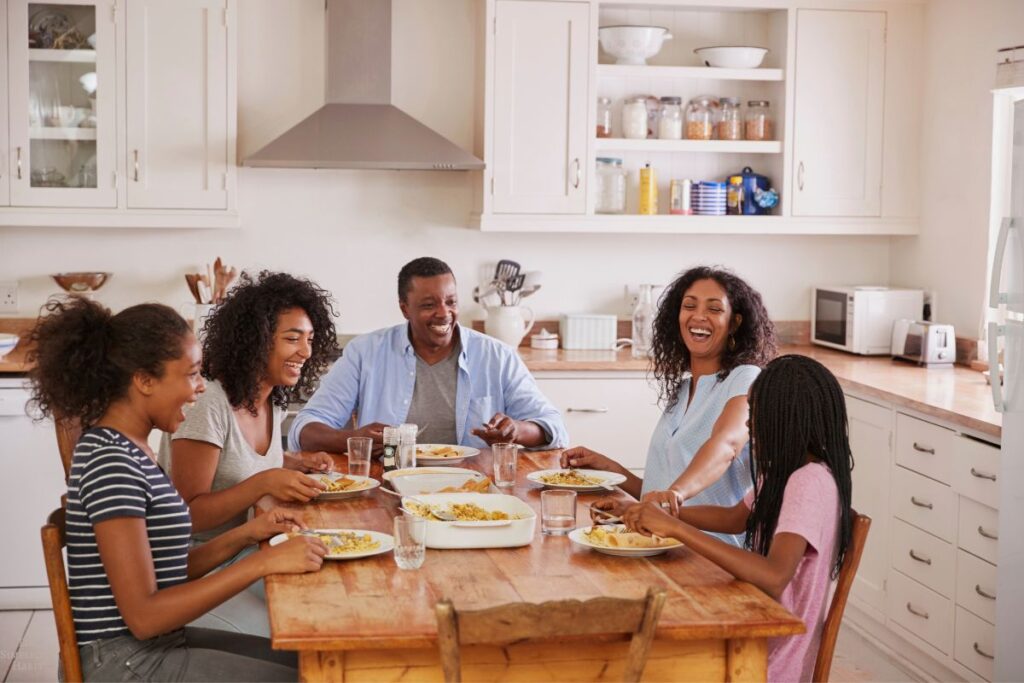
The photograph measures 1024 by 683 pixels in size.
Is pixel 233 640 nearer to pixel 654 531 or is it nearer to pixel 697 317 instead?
pixel 654 531

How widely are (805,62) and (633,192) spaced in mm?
862

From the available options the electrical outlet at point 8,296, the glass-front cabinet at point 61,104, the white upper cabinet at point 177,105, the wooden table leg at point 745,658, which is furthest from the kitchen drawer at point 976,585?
the electrical outlet at point 8,296

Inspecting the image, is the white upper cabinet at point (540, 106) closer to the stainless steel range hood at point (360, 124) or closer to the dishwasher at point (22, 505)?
the stainless steel range hood at point (360, 124)

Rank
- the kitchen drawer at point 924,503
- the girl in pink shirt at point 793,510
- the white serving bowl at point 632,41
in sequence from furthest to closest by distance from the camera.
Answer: the white serving bowl at point 632,41, the kitchen drawer at point 924,503, the girl in pink shirt at point 793,510

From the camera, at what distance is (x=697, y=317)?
294cm

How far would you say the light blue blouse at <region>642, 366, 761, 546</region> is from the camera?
110 inches

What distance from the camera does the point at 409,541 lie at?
207 cm

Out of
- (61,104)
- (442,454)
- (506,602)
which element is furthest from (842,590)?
(61,104)

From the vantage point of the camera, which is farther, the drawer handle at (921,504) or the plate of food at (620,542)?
the drawer handle at (921,504)

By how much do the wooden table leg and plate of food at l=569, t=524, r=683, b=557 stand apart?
0.28 metres

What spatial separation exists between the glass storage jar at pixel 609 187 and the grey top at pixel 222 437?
8.51 ft

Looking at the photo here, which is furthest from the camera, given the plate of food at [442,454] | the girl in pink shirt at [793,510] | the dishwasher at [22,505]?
the dishwasher at [22,505]

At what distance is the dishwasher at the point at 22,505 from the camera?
4.31 meters

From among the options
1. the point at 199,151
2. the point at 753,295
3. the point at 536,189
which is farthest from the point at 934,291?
the point at 199,151
